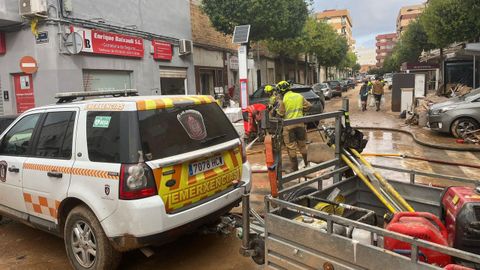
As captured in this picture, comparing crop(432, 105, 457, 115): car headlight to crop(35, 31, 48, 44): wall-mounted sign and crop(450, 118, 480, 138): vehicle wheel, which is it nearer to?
crop(450, 118, 480, 138): vehicle wheel

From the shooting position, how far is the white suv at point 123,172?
11.0 ft

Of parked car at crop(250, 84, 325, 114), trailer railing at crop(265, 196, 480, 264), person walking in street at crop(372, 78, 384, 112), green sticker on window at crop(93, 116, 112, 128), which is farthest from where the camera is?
person walking in street at crop(372, 78, 384, 112)

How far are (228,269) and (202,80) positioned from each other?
56.5 ft

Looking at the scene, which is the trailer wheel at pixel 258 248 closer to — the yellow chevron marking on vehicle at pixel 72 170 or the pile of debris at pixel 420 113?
the yellow chevron marking on vehicle at pixel 72 170

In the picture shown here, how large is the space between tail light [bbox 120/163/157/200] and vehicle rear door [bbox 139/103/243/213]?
81mm

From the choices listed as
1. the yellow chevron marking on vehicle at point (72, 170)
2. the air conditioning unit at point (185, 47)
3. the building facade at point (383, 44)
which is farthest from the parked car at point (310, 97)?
the building facade at point (383, 44)

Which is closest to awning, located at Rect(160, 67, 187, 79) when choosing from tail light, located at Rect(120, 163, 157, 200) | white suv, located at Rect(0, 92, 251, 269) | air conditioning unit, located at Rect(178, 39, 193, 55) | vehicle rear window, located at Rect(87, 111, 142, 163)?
air conditioning unit, located at Rect(178, 39, 193, 55)

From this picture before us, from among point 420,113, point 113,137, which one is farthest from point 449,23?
point 113,137

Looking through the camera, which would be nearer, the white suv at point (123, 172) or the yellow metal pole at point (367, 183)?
the white suv at point (123, 172)

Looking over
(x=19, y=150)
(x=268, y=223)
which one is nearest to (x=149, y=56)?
(x=19, y=150)

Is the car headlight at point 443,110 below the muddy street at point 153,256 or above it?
above

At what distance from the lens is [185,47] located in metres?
16.7

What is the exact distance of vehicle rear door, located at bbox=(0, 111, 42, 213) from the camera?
4.34 metres

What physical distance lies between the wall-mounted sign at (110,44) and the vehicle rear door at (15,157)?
7841 mm
